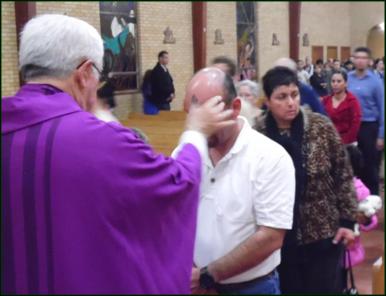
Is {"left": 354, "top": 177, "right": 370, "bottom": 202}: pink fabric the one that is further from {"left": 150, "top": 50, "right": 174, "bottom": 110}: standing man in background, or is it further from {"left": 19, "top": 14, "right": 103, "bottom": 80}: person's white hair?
{"left": 19, "top": 14, "right": 103, "bottom": 80}: person's white hair

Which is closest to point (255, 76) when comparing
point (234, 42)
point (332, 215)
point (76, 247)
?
point (234, 42)

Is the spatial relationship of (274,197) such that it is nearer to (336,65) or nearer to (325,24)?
(336,65)

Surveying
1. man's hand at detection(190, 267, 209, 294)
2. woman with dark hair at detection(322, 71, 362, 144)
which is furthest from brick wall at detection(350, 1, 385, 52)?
man's hand at detection(190, 267, 209, 294)

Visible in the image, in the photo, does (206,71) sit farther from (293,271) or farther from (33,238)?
(293,271)

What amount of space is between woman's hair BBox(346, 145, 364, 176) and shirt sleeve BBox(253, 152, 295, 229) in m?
0.89

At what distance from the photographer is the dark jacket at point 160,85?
1935 millimetres

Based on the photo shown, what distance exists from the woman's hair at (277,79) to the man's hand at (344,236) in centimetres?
54

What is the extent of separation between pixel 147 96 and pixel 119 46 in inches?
10.7

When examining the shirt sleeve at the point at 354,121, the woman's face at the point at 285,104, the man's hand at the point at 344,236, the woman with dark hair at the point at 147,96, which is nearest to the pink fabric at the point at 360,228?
the man's hand at the point at 344,236

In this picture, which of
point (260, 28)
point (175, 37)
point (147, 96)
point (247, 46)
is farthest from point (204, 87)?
point (175, 37)

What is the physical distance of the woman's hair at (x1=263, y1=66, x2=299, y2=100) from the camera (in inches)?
82.4

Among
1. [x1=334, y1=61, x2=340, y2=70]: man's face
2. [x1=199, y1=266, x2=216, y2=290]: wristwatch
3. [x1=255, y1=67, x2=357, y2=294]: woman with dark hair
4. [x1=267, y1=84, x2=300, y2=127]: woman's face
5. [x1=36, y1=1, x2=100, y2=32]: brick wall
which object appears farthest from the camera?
[x1=36, y1=1, x2=100, y2=32]: brick wall

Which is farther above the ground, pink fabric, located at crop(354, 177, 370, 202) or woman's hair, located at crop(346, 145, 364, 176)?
woman's hair, located at crop(346, 145, 364, 176)

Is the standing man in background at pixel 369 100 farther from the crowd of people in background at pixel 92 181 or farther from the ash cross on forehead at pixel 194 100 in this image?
the ash cross on forehead at pixel 194 100
